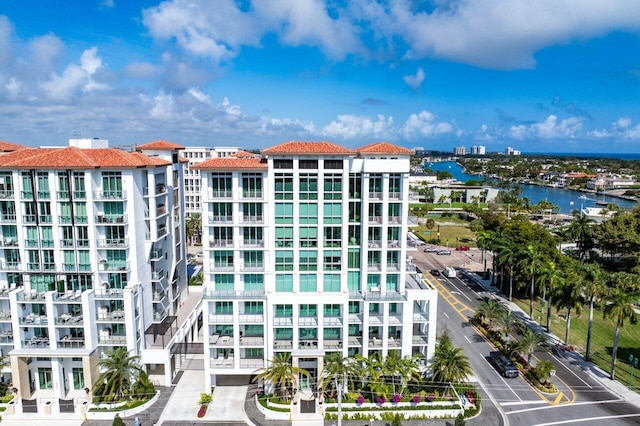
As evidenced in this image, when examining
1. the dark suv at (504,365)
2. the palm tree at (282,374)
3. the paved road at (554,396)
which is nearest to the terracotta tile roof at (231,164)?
the palm tree at (282,374)

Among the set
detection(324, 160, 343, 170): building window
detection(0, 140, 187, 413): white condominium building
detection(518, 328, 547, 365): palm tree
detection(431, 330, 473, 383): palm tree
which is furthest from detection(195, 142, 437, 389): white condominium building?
detection(518, 328, 547, 365): palm tree

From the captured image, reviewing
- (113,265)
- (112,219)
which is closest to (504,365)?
(113,265)

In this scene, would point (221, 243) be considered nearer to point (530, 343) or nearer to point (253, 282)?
point (253, 282)

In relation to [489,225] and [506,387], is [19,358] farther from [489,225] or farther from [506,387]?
[489,225]

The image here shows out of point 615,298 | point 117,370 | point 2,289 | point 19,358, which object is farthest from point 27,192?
point 615,298

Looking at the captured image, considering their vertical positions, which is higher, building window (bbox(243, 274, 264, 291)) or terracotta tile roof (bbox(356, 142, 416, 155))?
terracotta tile roof (bbox(356, 142, 416, 155))

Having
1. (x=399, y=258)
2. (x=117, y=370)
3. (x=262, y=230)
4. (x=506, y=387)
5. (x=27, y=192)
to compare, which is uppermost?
(x=27, y=192)

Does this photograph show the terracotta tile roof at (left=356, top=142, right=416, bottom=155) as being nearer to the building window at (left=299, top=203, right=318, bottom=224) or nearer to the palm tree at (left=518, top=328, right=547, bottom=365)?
the building window at (left=299, top=203, right=318, bottom=224)
